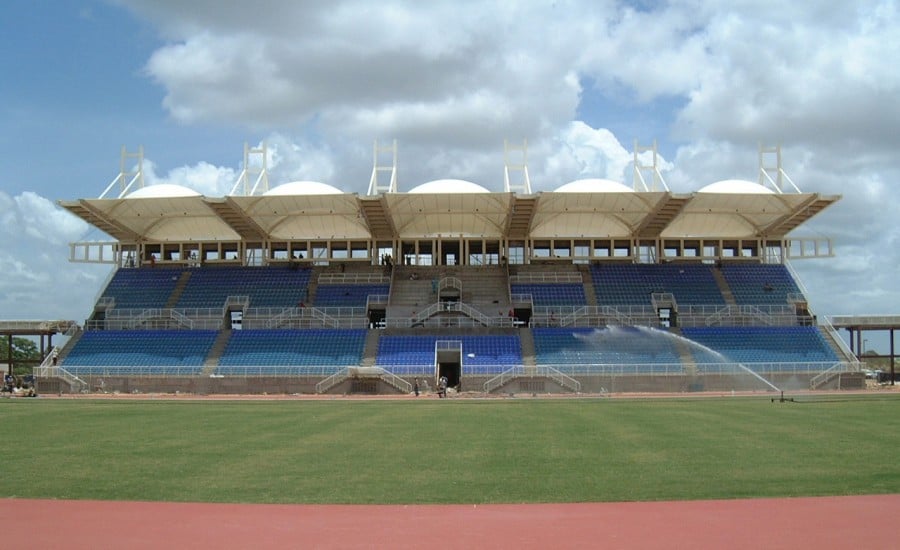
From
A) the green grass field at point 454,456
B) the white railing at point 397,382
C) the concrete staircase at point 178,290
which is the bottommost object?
the white railing at point 397,382

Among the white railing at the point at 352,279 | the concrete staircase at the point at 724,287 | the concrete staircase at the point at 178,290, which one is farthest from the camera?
the white railing at the point at 352,279

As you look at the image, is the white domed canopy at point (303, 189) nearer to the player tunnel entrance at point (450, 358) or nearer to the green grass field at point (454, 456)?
the player tunnel entrance at point (450, 358)

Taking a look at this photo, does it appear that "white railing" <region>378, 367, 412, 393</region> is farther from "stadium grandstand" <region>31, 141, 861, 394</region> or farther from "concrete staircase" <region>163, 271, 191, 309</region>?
"concrete staircase" <region>163, 271, 191, 309</region>

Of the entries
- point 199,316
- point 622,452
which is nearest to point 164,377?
point 199,316

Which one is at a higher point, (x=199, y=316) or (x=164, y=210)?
(x=164, y=210)

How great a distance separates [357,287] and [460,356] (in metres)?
14.7

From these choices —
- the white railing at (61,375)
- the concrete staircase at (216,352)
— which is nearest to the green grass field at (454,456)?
the concrete staircase at (216,352)

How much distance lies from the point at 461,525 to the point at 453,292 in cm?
5632

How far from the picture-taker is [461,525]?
38.0 feet

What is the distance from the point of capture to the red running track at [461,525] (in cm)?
1060

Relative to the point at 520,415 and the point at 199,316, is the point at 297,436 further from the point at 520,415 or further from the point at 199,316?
the point at 199,316

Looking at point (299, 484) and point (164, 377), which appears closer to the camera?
point (299, 484)

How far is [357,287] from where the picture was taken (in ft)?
227

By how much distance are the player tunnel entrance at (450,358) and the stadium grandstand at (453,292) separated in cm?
15
